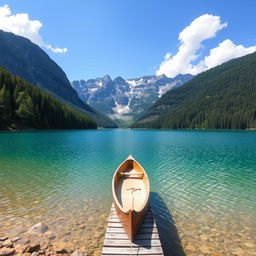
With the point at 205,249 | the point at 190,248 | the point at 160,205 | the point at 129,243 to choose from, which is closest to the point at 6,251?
the point at 129,243

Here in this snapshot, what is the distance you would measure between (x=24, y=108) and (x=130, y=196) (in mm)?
99679

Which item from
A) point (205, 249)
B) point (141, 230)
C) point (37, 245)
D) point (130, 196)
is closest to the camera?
point (37, 245)

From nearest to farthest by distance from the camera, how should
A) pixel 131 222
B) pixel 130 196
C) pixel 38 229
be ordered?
pixel 131 222, pixel 38 229, pixel 130 196

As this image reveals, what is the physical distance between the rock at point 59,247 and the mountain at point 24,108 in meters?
95.4

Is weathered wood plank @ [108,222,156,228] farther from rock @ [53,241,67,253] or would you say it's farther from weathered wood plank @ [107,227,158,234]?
rock @ [53,241,67,253]

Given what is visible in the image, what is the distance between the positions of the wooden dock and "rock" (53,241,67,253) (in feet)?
7.10

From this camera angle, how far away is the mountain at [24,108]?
8956 centimetres

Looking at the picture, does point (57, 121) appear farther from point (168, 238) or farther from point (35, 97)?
point (168, 238)

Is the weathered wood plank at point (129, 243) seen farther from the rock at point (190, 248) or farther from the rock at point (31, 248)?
the rock at point (31, 248)

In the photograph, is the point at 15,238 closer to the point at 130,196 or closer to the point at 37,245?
the point at 37,245

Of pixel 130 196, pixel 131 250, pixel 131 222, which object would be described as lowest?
pixel 131 250

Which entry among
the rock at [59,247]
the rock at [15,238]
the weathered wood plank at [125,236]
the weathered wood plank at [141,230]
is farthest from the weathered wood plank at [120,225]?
the rock at [15,238]

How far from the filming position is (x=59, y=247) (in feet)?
28.7

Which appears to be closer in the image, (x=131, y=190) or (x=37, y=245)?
(x=37, y=245)
